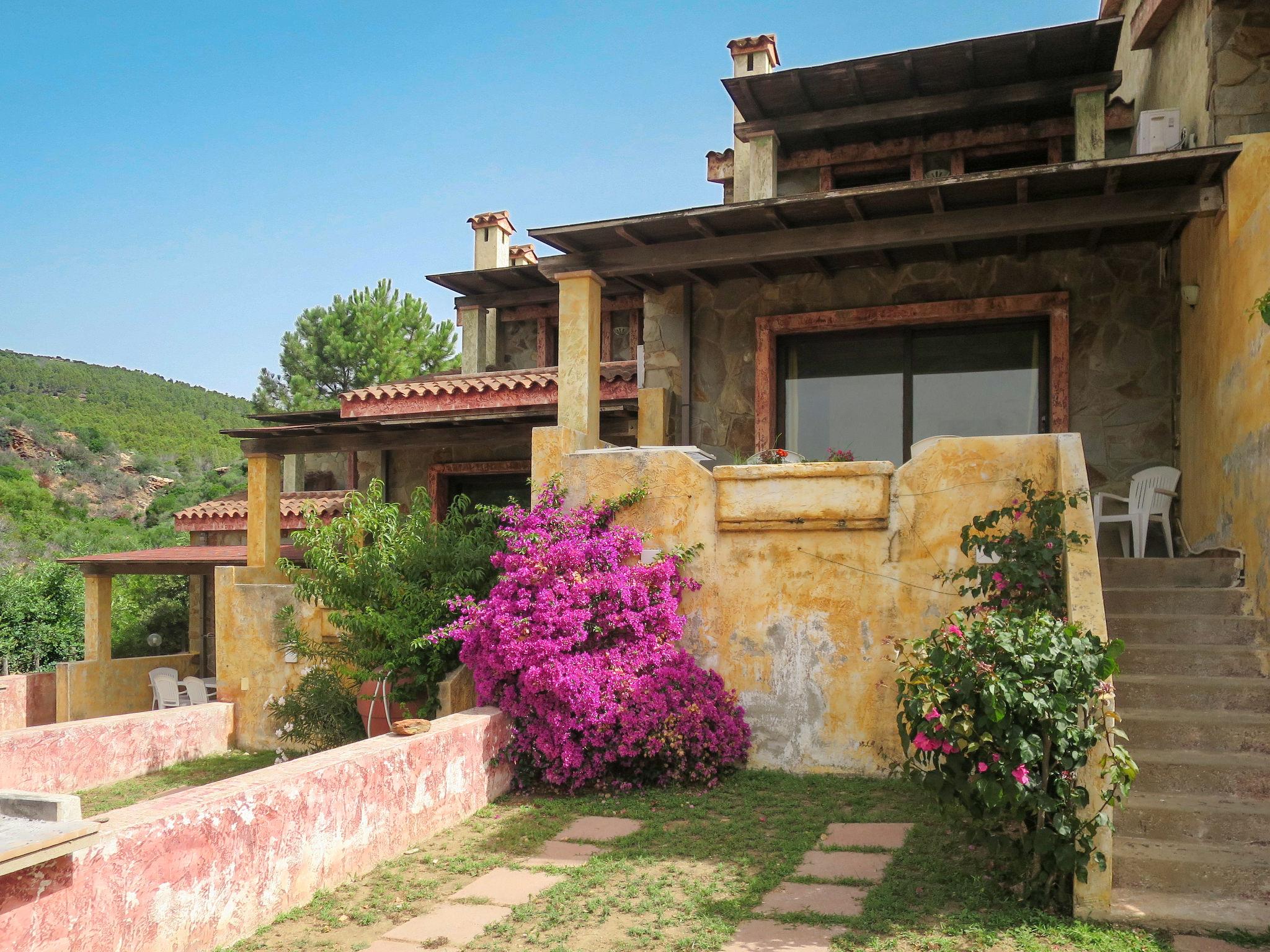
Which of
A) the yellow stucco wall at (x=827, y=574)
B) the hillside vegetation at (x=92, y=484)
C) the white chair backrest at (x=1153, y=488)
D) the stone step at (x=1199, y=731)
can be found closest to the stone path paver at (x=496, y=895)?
the yellow stucco wall at (x=827, y=574)

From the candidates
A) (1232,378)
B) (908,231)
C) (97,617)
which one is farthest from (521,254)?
(1232,378)

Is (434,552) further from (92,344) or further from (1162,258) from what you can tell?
(92,344)

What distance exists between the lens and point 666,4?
36.1ft

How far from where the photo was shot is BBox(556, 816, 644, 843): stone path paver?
5707 mm

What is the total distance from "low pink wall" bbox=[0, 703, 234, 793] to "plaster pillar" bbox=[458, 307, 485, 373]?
292 inches

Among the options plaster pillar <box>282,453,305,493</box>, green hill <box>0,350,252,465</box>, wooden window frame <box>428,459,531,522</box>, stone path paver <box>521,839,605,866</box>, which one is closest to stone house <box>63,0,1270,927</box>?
wooden window frame <box>428,459,531,522</box>

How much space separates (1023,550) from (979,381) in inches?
156

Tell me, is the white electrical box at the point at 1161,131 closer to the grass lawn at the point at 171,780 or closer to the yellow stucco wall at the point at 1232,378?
the yellow stucco wall at the point at 1232,378

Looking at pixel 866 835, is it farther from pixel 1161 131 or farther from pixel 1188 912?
pixel 1161 131

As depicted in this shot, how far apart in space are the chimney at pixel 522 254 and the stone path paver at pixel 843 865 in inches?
550

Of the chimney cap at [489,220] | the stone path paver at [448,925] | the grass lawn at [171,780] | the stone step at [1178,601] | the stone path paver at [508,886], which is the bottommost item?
the grass lawn at [171,780]

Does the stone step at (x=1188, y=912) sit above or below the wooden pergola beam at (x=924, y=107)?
below

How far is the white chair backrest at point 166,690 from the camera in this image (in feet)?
46.8

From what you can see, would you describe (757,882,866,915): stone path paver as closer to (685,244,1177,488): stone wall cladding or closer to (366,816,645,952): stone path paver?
(366,816,645,952): stone path paver
